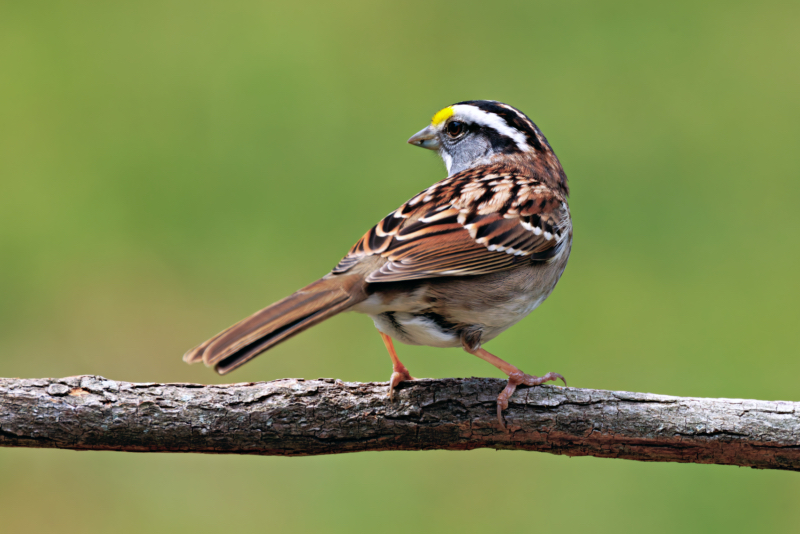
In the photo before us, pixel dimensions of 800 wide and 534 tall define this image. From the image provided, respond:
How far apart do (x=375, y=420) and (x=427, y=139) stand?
5.02ft

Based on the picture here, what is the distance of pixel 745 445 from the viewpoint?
7.08 ft

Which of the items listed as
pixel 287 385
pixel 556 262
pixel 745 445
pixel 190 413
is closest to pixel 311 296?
pixel 287 385

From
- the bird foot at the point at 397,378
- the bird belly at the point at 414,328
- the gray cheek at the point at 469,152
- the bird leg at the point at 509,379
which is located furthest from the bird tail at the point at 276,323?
the gray cheek at the point at 469,152

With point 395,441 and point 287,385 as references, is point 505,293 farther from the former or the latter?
point 287,385

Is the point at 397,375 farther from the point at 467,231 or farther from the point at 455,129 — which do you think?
the point at 455,129

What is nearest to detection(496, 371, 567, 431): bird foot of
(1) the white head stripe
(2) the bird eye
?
(1) the white head stripe

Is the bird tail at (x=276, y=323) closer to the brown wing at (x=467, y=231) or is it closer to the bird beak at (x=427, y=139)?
the brown wing at (x=467, y=231)

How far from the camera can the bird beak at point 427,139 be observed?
3.23m

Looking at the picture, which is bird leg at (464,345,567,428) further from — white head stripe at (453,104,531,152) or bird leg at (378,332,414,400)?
white head stripe at (453,104,531,152)

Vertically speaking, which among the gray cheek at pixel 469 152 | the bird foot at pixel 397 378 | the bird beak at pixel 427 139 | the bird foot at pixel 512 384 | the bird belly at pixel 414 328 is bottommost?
the bird foot at pixel 512 384

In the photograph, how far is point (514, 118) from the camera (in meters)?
3.03

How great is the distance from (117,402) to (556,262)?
1582mm

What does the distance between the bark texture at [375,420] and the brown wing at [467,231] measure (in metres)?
0.42

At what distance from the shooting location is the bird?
72.6 inches
